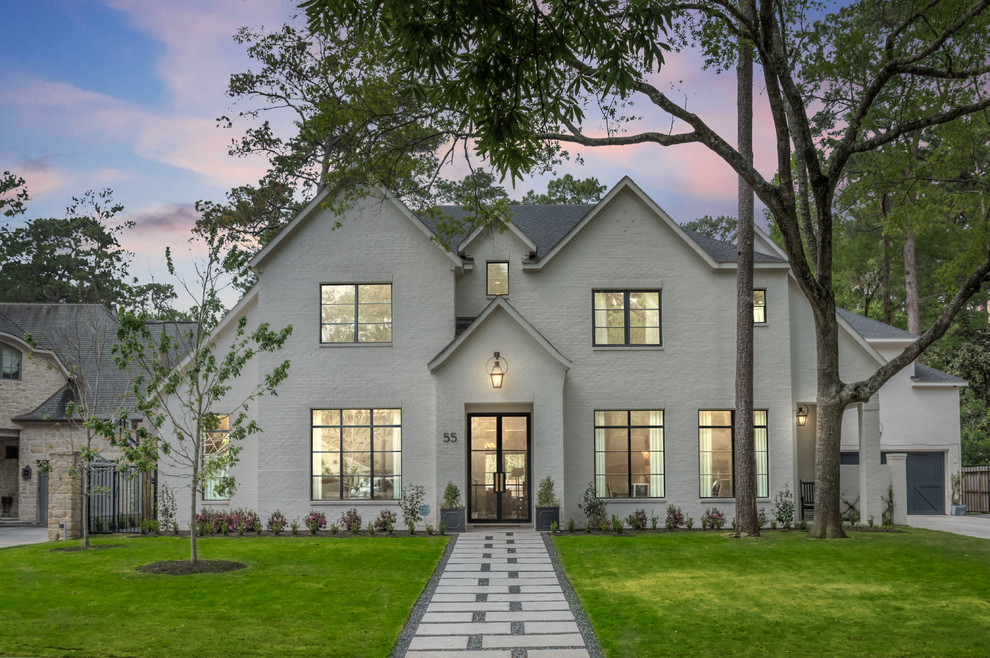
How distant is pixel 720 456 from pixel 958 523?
7.79 m

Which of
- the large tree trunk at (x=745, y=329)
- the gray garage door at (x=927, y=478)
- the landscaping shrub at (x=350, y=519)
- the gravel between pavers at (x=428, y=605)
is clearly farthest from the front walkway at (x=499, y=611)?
the gray garage door at (x=927, y=478)

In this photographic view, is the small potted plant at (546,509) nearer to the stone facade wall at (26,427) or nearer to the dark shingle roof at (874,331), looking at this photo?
the dark shingle roof at (874,331)

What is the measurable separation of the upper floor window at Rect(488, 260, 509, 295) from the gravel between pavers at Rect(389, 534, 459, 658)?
7.26 metres

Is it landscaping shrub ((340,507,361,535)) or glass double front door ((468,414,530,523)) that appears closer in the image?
landscaping shrub ((340,507,361,535))

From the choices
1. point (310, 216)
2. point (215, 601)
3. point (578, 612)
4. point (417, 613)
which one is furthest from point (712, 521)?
point (215, 601)

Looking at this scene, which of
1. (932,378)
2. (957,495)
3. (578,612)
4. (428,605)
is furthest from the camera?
(932,378)

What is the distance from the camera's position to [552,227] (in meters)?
21.9

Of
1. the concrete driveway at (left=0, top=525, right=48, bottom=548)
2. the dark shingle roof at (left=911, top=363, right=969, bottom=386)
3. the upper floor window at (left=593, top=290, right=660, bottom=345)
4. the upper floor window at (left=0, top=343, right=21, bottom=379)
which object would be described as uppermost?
the upper floor window at (left=593, top=290, right=660, bottom=345)

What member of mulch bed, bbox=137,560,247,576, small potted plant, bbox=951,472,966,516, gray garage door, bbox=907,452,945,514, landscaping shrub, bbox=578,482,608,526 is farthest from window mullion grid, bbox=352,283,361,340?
small potted plant, bbox=951,472,966,516

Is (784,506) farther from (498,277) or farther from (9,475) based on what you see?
(9,475)

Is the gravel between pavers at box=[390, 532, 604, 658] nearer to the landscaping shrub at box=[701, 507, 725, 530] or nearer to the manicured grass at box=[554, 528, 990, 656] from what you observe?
the manicured grass at box=[554, 528, 990, 656]

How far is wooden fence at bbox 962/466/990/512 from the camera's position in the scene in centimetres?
2658

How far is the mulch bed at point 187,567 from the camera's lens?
496 inches

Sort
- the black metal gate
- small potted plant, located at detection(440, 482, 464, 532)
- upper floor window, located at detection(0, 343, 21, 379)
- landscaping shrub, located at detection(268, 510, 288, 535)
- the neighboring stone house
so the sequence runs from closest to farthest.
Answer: small potted plant, located at detection(440, 482, 464, 532) < landscaping shrub, located at detection(268, 510, 288, 535) < the black metal gate < the neighboring stone house < upper floor window, located at detection(0, 343, 21, 379)
